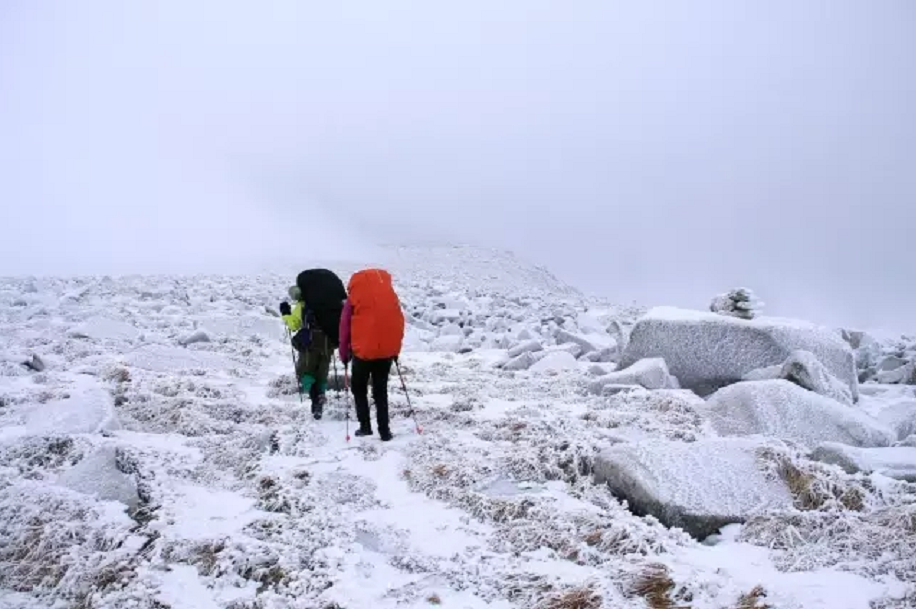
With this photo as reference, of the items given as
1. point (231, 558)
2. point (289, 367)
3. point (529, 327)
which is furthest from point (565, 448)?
point (529, 327)

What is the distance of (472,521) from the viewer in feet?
18.5

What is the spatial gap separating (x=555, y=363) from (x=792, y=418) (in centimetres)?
577

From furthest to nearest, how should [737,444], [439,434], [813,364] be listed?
[813,364]
[439,434]
[737,444]

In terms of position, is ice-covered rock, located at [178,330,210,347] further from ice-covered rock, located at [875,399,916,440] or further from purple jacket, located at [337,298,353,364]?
ice-covered rock, located at [875,399,916,440]

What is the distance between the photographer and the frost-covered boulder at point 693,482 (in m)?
5.45

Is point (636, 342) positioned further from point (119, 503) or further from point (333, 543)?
point (119, 503)

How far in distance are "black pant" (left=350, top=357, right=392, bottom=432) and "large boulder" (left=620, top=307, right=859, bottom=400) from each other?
5508 mm

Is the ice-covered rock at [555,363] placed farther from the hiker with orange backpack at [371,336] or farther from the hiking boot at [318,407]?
the hiker with orange backpack at [371,336]

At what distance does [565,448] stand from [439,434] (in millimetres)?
1786

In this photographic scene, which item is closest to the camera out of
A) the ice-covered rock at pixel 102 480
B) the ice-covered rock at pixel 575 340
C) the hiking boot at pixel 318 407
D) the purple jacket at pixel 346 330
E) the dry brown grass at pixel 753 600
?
the dry brown grass at pixel 753 600

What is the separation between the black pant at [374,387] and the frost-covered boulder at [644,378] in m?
4.10

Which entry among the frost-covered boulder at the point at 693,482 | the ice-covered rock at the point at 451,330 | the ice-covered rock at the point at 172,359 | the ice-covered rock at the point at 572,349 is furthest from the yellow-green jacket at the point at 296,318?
the ice-covered rock at the point at 451,330

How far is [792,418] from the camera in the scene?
7.99 metres

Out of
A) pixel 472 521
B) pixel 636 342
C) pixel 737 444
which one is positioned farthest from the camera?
pixel 636 342
